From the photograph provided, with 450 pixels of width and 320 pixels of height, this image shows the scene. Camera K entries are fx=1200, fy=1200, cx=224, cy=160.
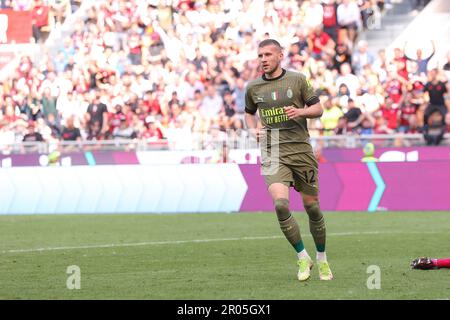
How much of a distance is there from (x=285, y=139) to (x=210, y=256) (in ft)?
9.37

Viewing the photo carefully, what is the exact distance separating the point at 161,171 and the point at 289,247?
31.9ft

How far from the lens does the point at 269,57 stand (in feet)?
39.0

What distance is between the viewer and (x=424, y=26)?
30016mm

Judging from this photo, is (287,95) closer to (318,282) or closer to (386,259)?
(318,282)

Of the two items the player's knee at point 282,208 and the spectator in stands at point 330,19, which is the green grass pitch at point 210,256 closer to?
the player's knee at point 282,208

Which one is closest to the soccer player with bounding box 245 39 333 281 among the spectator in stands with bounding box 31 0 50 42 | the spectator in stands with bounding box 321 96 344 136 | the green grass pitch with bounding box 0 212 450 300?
the green grass pitch with bounding box 0 212 450 300

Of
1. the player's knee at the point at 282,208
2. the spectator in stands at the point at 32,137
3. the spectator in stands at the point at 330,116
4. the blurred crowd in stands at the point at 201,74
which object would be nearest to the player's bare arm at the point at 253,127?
the player's knee at the point at 282,208

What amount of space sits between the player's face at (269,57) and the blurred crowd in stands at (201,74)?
13.3 metres

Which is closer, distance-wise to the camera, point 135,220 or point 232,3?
point 135,220

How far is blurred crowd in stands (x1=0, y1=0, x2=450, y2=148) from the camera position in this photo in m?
26.7

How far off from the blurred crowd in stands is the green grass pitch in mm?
4365

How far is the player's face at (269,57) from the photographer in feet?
39.0

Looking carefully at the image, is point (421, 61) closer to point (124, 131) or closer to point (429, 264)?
point (124, 131)
